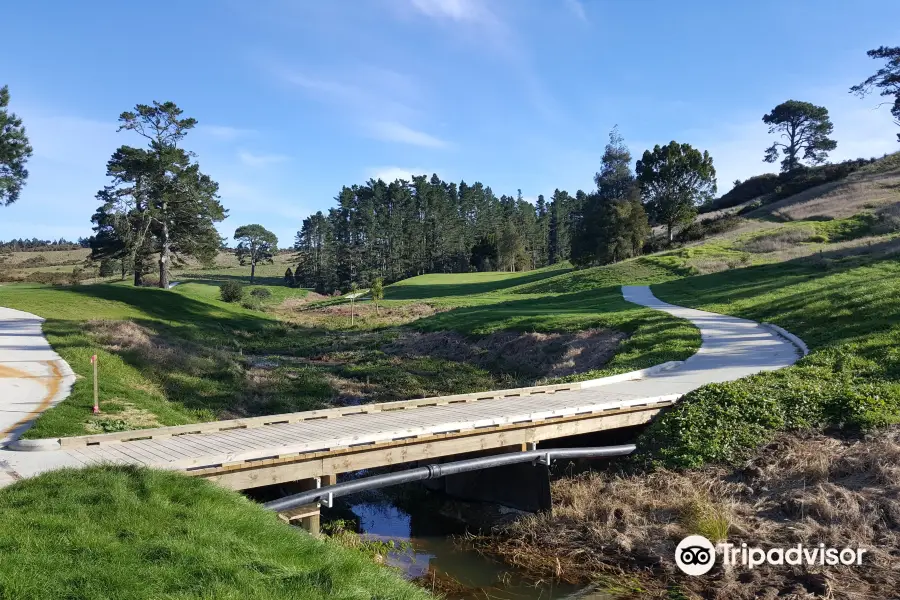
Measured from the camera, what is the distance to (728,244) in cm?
4794

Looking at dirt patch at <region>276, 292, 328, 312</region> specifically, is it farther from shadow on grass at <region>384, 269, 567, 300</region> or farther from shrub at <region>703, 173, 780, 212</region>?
shrub at <region>703, 173, 780, 212</region>

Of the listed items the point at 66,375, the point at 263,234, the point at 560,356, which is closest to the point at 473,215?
the point at 263,234

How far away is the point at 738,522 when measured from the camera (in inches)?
343

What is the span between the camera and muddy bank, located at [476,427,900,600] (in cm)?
748

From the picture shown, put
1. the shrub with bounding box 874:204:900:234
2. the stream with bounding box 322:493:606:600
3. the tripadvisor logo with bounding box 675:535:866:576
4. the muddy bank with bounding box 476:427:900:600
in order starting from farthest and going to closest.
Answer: the shrub with bounding box 874:204:900:234 < the stream with bounding box 322:493:606:600 < the tripadvisor logo with bounding box 675:535:866:576 < the muddy bank with bounding box 476:427:900:600

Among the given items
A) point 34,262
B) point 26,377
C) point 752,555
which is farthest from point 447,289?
point 34,262

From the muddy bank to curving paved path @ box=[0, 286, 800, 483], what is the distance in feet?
5.70

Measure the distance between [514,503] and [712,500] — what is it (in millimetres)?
3077

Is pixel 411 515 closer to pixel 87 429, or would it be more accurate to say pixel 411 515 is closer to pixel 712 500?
pixel 712 500

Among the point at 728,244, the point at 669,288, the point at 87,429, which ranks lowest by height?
the point at 87,429

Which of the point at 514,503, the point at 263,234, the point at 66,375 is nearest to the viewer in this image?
the point at 514,503

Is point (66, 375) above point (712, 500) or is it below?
above

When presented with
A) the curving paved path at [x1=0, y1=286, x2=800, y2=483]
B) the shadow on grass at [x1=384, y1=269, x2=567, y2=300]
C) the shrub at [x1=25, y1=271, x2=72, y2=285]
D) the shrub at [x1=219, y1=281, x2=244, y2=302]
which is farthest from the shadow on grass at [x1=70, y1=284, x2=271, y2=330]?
the shrub at [x1=25, y1=271, x2=72, y2=285]

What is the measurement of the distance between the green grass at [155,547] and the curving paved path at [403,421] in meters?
1.10
